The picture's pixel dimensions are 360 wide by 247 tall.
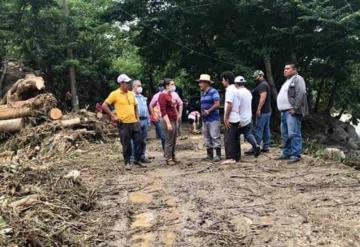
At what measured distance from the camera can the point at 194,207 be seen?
6.43m

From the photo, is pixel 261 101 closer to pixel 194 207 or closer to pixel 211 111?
pixel 211 111

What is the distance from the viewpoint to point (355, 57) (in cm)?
1914

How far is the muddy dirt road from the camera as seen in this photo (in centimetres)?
528

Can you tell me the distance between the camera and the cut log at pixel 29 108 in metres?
14.3

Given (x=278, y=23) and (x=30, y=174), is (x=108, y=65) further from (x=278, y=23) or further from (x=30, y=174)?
(x=30, y=174)

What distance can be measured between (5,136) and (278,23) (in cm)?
1084

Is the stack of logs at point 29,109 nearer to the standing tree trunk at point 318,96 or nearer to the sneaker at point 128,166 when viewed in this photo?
the sneaker at point 128,166

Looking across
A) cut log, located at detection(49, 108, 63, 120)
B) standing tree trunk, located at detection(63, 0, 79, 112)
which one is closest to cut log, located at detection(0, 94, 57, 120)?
cut log, located at detection(49, 108, 63, 120)

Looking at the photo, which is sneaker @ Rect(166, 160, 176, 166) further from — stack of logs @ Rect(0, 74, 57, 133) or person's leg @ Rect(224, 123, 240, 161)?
stack of logs @ Rect(0, 74, 57, 133)

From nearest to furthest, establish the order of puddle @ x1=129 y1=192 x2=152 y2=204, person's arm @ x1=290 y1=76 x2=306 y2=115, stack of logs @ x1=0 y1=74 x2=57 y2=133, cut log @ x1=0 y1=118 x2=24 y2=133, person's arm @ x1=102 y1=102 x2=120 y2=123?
puddle @ x1=129 y1=192 x2=152 y2=204 < person's arm @ x1=290 y1=76 x2=306 y2=115 < person's arm @ x1=102 y1=102 x2=120 y2=123 < cut log @ x1=0 y1=118 x2=24 y2=133 < stack of logs @ x1=0 y1=74 x2=57 y2=133

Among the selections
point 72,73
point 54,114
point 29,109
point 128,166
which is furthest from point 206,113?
point 72,73

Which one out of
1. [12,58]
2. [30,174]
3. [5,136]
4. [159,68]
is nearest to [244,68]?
[159,68]

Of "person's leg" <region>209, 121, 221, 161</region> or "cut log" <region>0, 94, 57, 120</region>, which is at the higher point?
"cut log" <region>0, 94, 57, 120</region>

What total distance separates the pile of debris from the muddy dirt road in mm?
3591
